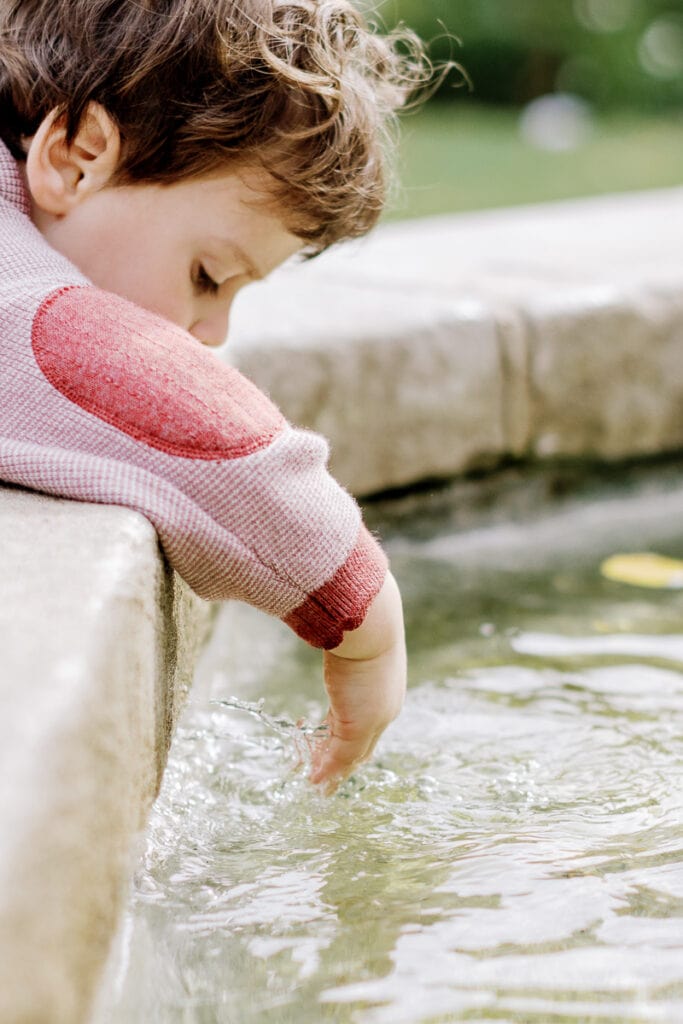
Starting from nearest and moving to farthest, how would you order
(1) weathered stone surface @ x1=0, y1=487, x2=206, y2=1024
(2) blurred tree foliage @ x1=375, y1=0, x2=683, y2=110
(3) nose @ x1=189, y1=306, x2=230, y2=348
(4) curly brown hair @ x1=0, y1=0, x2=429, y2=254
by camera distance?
1. (1) weathered stone surface @ x1=0, y1=487, x2=206, y2=1024
2. (4) curly brown hair @ x1=0, y1=0, x2=429, y2=254
3. (3) nose @ x1=189, y1=306, x2=230, y2=348
4. (2) blurred tree foliage @ x1=375, y1=0, x2=683, y2=110

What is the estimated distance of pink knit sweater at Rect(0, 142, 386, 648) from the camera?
1066 mm

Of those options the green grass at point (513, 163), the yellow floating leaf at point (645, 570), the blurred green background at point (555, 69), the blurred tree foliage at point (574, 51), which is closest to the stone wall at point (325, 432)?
the yellow floating leaf at point (645, 570)

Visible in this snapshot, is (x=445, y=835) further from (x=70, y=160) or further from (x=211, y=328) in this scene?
(x=70, y=160)

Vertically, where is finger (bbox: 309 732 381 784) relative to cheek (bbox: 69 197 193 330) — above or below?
below

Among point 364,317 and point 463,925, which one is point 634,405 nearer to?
point 364,317

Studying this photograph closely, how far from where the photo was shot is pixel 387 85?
1594 mm

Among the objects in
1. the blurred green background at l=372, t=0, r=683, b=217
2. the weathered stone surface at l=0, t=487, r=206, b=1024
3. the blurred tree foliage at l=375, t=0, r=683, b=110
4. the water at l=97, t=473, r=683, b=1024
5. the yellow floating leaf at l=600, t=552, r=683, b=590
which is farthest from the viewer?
the blurred tree foliage at l=375, t=0, r=683, b=110

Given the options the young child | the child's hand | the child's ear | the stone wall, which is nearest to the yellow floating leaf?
the stone wall

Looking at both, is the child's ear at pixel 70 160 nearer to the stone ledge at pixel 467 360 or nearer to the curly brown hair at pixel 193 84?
the curly brown hair at pixel 193 84

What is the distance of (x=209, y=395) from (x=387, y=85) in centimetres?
66

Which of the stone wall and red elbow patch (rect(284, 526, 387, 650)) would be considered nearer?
the stone wall

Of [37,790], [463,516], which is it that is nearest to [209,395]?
[37,790]

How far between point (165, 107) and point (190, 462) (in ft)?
1.54

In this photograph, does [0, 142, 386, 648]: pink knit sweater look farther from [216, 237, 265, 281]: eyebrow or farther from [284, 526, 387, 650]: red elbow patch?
[216, 237, 265, 281]: eyebrow
